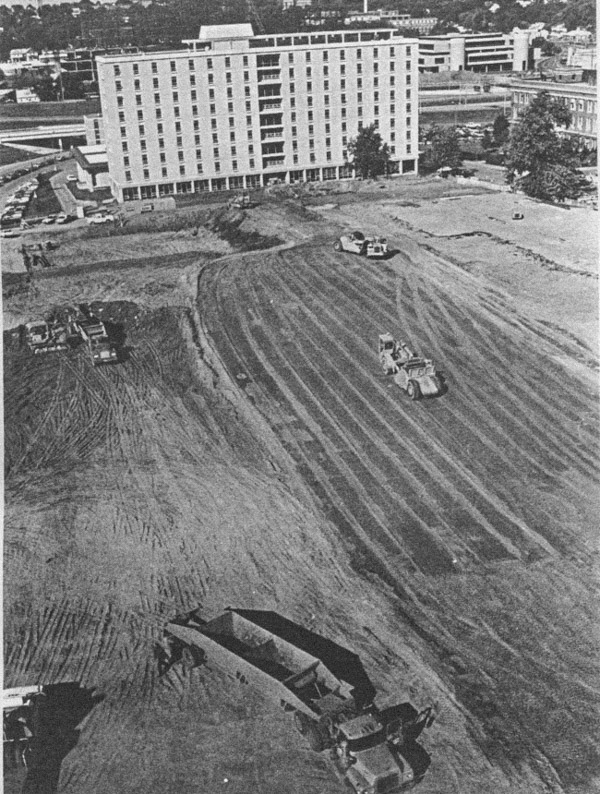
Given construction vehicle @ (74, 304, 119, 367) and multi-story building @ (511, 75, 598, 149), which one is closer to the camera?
construction vehicle @ (74, 304, 119, 367)

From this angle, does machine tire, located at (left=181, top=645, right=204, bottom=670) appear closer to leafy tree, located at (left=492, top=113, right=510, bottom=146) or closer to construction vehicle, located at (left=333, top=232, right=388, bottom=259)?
construction vehicle, located at (left=333, top=232, right=388, bottom=259)

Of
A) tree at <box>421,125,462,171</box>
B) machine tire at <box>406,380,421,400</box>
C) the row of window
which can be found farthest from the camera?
tree at <box>421,125,462,171</box>

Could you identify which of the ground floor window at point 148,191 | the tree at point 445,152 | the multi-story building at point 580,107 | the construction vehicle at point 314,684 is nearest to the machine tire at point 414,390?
the construction vehicle at point 314,684

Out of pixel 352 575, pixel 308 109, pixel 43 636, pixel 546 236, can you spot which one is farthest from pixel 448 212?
pixel 43 636

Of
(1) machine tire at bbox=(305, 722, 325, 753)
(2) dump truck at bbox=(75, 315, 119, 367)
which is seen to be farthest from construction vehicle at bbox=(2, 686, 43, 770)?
(2) dump truck at bbox=(75, 315, 119, 367)

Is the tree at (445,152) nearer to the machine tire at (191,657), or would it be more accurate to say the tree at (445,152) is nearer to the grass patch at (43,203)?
the grass patch at (43,203)

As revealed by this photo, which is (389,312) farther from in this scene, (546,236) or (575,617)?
(575,617)
